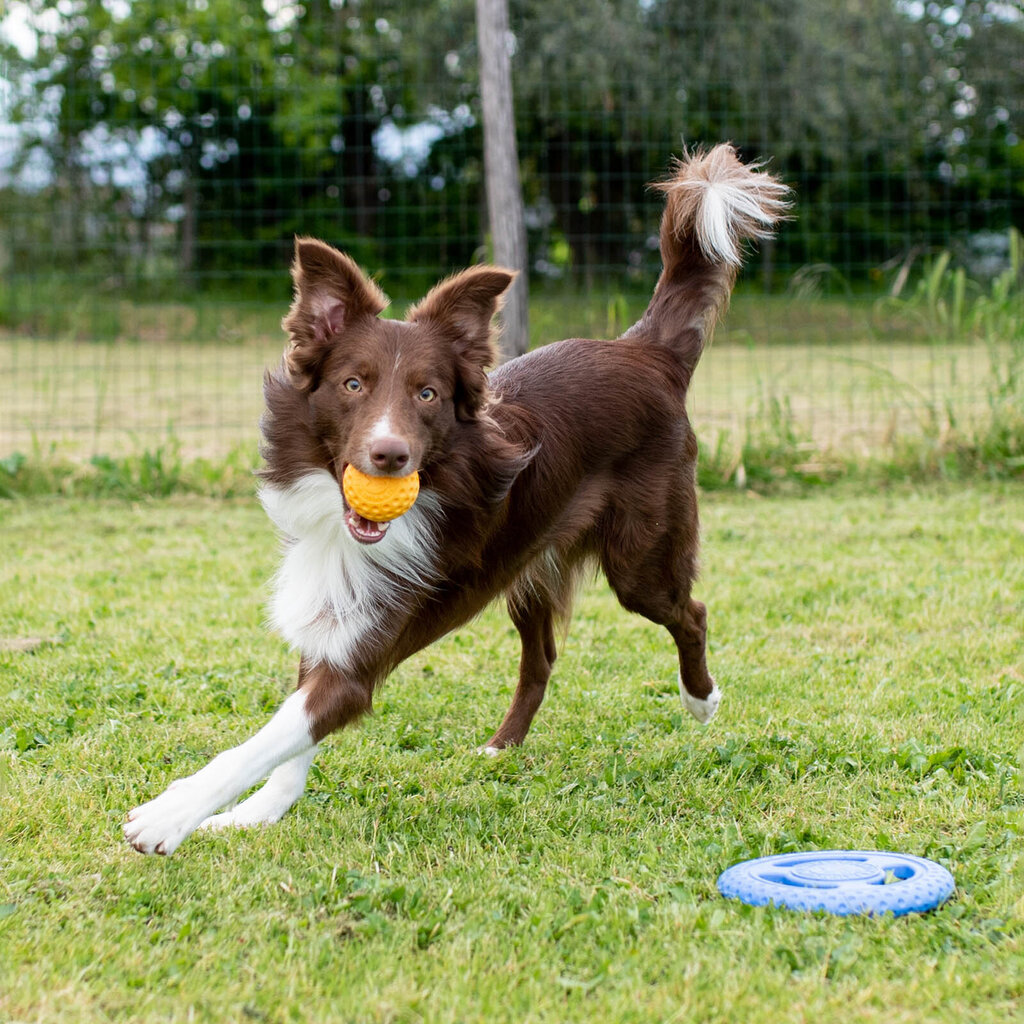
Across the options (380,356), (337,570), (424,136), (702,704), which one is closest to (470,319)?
(380,356)

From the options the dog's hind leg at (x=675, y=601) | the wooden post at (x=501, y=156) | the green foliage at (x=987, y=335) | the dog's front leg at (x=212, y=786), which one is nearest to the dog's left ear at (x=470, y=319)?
the dog's hind leg at (x=675, y=601)

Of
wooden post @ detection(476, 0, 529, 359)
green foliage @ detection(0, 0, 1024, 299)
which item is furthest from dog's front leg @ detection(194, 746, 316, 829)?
green foliage @ detection(0, 0, 1024, 299)

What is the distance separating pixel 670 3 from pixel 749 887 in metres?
17.0

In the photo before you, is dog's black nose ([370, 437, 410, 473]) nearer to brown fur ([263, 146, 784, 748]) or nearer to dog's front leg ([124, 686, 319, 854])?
brown fur ([263, 146, 784, 748])

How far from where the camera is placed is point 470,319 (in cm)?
349

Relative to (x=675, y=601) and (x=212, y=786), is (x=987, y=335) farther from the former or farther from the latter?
(x=212, y=786)

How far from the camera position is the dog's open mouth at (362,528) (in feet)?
10.4

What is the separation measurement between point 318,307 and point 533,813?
1.53 meters

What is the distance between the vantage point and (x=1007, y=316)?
26.7 feet

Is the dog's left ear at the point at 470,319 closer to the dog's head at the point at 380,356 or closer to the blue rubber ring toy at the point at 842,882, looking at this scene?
the dog's head at the point at 380,356

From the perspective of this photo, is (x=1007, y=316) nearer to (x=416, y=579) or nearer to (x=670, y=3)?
(x=416, y=579)

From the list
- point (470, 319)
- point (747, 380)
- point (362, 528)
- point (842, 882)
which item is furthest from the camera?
point (747, 380)

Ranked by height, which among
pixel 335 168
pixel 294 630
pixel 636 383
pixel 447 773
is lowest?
pixel 447 773

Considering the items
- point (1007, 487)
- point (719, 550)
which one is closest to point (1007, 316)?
point (1007, 487)
